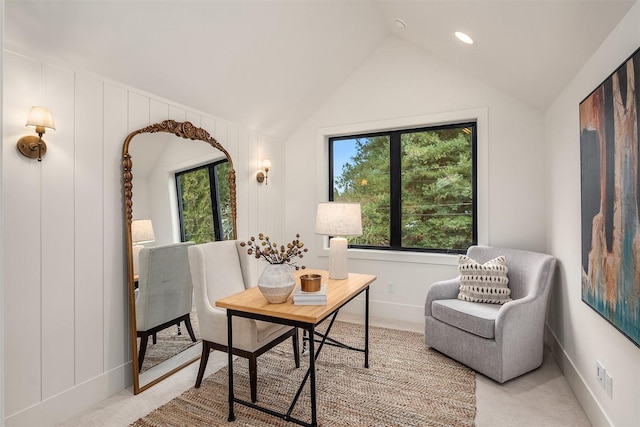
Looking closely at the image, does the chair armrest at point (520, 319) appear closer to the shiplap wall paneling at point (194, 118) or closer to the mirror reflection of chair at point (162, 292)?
the mirror reflection of chair at point (162, 292)

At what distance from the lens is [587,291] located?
79.7 inches

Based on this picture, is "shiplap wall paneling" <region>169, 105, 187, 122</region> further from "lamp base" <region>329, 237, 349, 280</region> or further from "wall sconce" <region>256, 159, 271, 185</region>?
"lamp base" <region>329, 237, 349, 280</region>

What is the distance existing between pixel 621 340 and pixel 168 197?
2939 millimetres

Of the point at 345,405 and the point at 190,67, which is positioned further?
the point at 190,67

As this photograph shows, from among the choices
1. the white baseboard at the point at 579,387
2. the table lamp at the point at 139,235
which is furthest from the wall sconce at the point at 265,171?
the white baseboard at the point at 579,387

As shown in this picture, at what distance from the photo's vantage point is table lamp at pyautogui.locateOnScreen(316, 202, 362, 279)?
8.66ft

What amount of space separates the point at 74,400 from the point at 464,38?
12.3ft

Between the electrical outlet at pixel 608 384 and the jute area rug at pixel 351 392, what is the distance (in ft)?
2.33

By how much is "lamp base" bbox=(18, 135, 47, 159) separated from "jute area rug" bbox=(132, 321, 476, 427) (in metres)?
1.64

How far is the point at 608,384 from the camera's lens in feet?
5.93

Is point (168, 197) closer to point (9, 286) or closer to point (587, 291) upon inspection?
point (9, 286)

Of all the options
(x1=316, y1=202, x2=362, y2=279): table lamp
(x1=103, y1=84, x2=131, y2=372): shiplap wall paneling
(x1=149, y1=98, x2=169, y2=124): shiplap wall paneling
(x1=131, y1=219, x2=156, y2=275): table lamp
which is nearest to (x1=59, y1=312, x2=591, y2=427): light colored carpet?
Answer: (x1=103, y1=84, x2=131, y2=372): shiplap wall paneling

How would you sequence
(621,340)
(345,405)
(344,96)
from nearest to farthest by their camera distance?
(621,340), (345,405), (344,96)

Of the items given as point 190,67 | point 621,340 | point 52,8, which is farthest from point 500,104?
point 52,8
